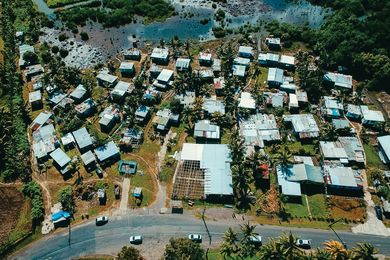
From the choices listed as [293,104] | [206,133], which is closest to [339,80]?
[293,104]

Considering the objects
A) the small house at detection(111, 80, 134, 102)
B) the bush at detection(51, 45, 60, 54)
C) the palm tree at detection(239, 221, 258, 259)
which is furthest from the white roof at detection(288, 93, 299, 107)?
the bush at detection(51, 45, 60, 54)

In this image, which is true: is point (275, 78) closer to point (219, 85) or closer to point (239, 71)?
point (239, 71)

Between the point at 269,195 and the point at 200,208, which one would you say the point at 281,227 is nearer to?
the point at 269,195

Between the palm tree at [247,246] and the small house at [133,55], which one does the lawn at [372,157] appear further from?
the small house at [133,55]

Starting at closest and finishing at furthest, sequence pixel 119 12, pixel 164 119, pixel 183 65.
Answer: pixel 164 119 → pixel 183 65 → pixel 119 12

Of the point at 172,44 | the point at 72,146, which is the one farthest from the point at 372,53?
the point at 72,146

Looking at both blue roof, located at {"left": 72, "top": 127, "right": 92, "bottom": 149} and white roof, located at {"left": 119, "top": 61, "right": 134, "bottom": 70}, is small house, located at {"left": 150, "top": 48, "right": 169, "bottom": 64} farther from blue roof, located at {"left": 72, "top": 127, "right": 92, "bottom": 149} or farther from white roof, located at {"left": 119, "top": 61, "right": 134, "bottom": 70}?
blue roof, located at {"left": 72, "top": 127, "right": 92, "bottom": 149}

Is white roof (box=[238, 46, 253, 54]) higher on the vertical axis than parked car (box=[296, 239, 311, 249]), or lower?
higher
